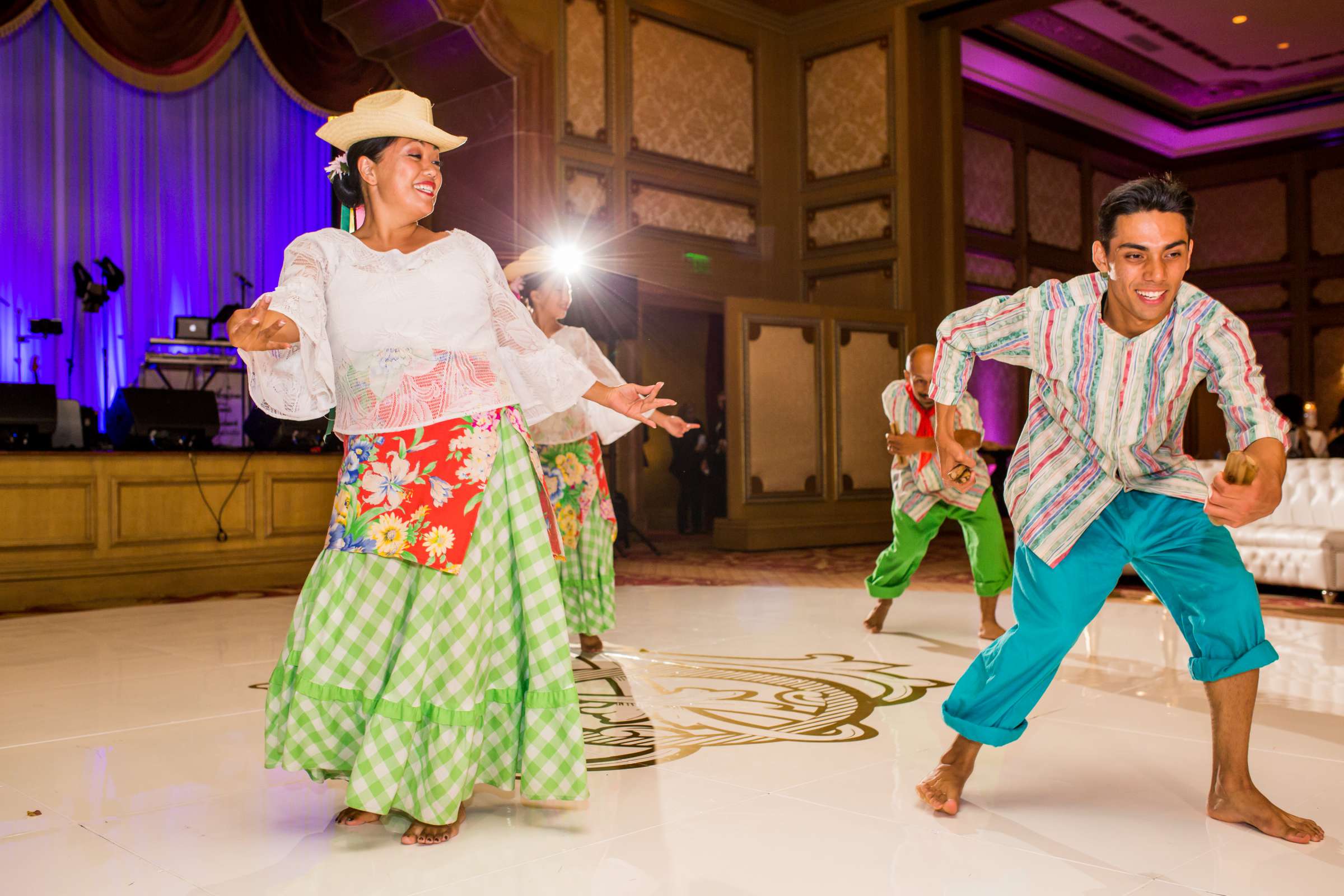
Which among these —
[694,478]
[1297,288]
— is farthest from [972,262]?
[1297,288]

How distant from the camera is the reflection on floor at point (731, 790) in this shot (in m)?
1.98

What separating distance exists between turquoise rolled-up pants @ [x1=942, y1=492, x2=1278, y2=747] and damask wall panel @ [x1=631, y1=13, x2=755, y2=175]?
7.93 meters

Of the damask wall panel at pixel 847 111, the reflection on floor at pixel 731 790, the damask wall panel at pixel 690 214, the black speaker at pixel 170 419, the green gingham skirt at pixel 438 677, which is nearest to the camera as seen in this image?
the reflection on floor at pixel 731 790

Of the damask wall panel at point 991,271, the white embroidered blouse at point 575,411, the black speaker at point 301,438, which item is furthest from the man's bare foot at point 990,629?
the damask wall panel at point 991,271

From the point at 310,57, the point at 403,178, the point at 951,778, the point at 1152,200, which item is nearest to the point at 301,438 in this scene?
the point at 310,57

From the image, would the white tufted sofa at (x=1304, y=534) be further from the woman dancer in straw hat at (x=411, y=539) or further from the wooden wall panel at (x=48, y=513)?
the wooden wall panel at (x=48, y=513)

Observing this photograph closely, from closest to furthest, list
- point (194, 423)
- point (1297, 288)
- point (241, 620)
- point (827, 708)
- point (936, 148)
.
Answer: point (827, 708), point (241, 620), point (194, 423), point (936, 148), point (1297, 288)

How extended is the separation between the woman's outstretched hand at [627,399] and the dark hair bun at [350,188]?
0.64 metres

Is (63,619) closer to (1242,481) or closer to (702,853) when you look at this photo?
(702,853)

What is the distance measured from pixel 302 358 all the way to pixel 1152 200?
1646mm

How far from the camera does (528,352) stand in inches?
98.0

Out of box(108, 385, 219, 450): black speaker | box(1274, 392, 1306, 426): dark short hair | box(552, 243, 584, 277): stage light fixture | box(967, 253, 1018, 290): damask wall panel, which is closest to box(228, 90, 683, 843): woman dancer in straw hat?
box(108, 385, 219, 450): black speaker

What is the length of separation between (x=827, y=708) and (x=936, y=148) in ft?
26.1

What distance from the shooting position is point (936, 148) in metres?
10.3
